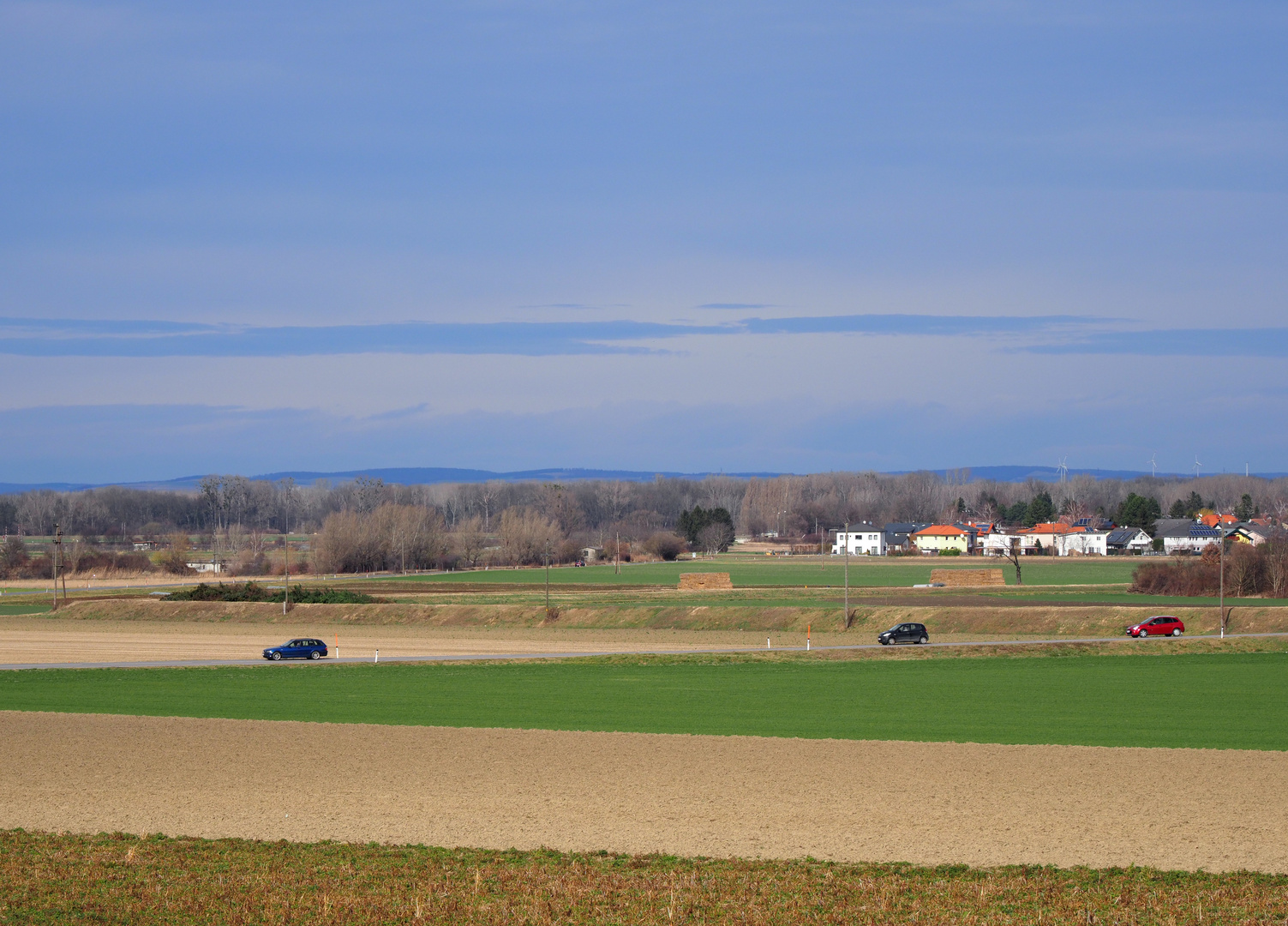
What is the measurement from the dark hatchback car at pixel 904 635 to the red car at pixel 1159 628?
12.2 meters

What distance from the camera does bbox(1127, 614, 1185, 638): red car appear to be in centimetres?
6769

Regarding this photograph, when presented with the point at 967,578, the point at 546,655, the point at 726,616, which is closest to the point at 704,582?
the point at 967,578

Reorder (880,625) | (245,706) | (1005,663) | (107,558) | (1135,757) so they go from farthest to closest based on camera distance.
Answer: (107,558), (880,625), (1005,663), (245,706), (1135,757)

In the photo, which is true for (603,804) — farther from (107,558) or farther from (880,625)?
(107,558)

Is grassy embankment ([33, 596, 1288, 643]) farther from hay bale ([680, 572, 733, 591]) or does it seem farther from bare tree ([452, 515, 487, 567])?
bare tree ([452, 515, 487, 567])

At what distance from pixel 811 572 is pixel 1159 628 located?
255 feet

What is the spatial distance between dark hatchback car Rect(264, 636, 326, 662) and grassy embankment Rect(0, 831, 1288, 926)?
40.7 meters

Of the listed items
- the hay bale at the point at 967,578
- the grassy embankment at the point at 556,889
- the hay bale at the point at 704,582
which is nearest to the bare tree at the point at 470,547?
the hay bale at the point at 704,582

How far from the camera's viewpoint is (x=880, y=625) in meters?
75.8

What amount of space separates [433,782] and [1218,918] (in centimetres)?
1585

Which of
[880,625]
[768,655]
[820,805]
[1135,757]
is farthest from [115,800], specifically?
[880,625]

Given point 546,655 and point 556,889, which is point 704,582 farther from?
point 556,889

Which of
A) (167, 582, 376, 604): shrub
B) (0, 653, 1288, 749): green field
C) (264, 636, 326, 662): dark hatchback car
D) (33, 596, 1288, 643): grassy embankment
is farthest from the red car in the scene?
(167, 582, 376, 604): shrub

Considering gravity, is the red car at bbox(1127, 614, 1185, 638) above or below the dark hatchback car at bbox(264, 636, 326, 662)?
above
